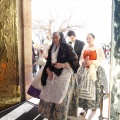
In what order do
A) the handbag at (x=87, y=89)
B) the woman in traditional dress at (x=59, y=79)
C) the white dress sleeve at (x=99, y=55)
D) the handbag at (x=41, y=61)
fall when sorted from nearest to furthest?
1. the woman in traditional dress at (x=59, y=79)
2. the handbag at (x=87, y=89)
3. the white dress sleeve at (x=99, y=55)
4. the handbag at (x=41, y=61)

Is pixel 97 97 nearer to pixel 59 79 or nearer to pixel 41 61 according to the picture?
pixel 59 79

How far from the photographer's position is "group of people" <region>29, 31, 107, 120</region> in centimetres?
330

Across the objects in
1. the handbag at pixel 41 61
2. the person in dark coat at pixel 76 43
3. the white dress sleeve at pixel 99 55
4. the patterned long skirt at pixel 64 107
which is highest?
the person in dark coat at pixel 76 43

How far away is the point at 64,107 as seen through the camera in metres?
3.29

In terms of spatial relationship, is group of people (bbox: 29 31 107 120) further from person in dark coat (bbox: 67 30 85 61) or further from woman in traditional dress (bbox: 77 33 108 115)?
person in dark coat (bbox: 67 30 85 61)

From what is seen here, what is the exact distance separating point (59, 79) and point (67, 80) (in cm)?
14

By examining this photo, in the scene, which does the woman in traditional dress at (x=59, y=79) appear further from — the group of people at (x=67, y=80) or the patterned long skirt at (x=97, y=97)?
the patterned long skirt at (x=97, y=97)

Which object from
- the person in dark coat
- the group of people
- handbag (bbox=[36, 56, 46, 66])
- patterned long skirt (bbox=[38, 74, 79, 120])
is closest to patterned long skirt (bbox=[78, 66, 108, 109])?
the group of people

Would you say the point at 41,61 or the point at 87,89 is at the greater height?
the point at 41,61

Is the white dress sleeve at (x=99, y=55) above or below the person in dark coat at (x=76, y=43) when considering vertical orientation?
below

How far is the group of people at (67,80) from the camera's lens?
10.8 ft

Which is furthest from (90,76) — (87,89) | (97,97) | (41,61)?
(41,61)

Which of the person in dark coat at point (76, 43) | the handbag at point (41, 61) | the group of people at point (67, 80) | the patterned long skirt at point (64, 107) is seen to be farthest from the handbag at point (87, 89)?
the handbag at point (41, 61)

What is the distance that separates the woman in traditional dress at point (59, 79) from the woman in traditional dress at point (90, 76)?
40 cm
